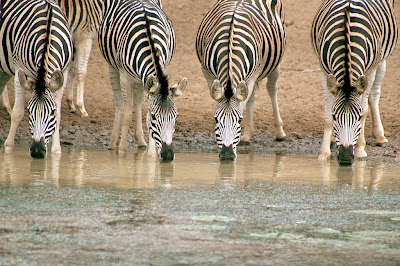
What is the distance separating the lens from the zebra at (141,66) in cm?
820

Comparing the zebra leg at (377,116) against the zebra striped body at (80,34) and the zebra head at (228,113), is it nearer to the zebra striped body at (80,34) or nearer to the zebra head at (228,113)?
the zebra head at (228,113)

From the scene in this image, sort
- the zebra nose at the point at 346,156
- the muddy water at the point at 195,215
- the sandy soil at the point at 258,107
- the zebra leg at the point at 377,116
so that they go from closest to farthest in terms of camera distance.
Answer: the muddy water at the point at 195,215 < the zebra nose at the point at 346,156 < the zebra leg at the point at 377,116 < the sandy soil at the point at 258,107

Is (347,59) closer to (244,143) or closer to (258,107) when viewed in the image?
(244,143)

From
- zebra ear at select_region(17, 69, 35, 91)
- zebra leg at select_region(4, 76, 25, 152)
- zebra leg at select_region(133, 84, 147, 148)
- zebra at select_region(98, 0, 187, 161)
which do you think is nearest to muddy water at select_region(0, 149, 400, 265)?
zebra at select_region(98, 0, 187, 161)

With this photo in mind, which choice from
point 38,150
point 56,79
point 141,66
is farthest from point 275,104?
point 38,150

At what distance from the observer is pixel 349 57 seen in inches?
332

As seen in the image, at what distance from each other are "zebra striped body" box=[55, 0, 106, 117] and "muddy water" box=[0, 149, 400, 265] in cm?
414

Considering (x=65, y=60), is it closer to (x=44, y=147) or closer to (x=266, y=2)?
(x=44, y=147)

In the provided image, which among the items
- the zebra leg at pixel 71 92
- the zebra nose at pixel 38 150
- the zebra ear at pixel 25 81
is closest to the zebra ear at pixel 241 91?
the zebra nose at pixel 38 150

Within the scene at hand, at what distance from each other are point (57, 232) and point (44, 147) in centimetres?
425

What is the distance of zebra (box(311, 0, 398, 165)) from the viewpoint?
821 centimetres

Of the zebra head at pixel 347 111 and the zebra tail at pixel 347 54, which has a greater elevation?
the zebra tail at pixel 347 54

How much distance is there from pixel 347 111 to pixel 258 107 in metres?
4.05

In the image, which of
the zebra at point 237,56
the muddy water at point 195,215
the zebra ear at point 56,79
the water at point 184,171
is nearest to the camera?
the muddy water at point 195,215
